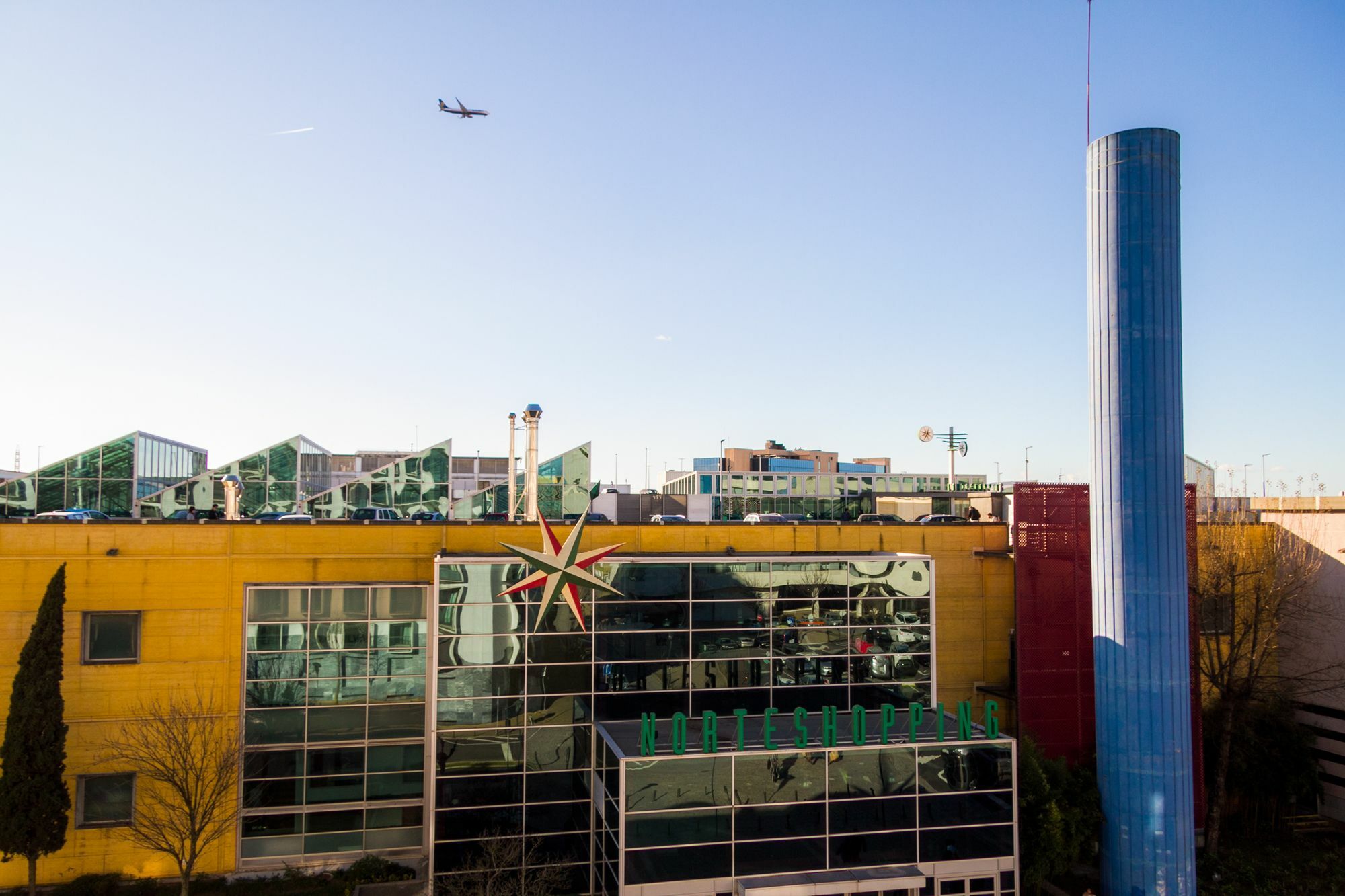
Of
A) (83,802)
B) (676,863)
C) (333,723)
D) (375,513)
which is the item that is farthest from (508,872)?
(375,513)

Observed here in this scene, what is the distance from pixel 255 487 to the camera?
225 feet

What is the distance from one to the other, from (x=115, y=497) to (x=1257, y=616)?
7285cm

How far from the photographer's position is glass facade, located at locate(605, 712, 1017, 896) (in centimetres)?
2838

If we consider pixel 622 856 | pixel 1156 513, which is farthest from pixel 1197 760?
pixel 622 856

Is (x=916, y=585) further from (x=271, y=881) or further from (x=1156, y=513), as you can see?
(x=271, y=881)

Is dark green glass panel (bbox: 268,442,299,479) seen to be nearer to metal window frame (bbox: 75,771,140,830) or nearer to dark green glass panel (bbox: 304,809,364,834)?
metal window frame (bbox: 75,771,140,830)

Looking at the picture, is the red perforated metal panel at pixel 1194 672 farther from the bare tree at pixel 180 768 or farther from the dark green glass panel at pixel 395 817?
the bare tree at pixel 180 768

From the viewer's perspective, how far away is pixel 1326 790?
41125 millimetres

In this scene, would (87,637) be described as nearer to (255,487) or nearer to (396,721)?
(396,721)

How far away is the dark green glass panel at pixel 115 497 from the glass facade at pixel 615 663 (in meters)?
44.9

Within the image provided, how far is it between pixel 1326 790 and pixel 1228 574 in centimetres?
1118

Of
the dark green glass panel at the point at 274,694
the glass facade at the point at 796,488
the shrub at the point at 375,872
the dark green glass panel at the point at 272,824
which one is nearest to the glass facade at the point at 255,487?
the dark green glass panel at the point at 274,694

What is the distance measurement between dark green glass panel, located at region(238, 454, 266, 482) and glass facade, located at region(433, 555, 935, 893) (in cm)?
4349

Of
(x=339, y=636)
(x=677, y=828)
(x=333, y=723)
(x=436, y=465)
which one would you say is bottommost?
(x=677, y=828)
